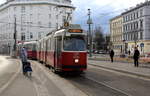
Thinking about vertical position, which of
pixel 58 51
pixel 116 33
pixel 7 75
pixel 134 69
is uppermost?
pixel 116 33

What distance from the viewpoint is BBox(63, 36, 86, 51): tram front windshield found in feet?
69.3

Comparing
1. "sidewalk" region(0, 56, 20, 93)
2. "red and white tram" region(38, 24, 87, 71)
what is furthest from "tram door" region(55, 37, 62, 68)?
"sidewalk" region(0, 56, 20, 93)

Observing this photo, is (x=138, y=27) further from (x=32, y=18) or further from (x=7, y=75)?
(x=7, y=75)

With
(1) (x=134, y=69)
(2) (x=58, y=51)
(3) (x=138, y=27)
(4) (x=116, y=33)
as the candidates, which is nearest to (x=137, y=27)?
(3) (x=138, y=27)

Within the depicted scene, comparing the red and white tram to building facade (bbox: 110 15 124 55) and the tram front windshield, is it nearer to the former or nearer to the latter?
the tram front windshield

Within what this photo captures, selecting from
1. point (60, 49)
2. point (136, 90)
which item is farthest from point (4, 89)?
point (60, 49)

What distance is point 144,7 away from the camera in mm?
95812

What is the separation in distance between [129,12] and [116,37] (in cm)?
2005

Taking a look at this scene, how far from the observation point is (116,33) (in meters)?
129

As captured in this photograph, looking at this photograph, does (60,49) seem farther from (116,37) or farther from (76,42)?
(116,37)

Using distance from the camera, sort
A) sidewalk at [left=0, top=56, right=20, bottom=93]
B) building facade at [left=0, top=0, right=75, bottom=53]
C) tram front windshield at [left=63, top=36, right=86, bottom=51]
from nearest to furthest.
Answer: sidewalk at [left=0, top=56, right=20, bottom=93]
tram front windshield at [left=63, top=36, right=86, bottom=51]
building facade at [left=0, top=0, right=75, bottom=53]

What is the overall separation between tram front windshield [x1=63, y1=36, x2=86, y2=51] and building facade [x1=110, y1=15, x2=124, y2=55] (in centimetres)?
9823

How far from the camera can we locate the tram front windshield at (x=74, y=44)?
832 inches

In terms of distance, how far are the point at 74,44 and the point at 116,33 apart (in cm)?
10910
